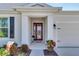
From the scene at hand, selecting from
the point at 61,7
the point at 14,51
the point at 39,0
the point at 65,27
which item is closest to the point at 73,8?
the point at 61,7

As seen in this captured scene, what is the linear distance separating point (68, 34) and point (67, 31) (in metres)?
0.32

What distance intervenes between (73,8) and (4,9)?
656 centimetres

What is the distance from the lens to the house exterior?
1994 cm

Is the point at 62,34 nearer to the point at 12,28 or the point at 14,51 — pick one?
the point at 12,28

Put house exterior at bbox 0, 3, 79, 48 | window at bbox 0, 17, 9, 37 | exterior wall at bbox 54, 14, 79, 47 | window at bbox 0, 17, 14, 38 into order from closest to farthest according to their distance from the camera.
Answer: house exterior at bbox 0, 3, 79, 48 < window at bbox 0, 17, 14, 38 < exterior wall at bbox 54, 14, 79, 47 < window at bbox 0, 17, 9, 37

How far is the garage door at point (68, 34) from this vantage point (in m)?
21.1

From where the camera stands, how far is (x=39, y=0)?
140 inches

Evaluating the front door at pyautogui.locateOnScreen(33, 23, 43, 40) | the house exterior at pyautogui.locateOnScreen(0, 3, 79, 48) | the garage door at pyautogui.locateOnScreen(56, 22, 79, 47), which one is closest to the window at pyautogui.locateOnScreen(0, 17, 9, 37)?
the house exterior at pyautogui.locateOnScreen(0, 3, 79, 48)

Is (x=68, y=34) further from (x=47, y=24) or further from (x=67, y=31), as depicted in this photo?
(x=47, y=24)

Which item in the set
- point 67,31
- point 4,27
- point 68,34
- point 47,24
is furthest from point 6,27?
point 68,34

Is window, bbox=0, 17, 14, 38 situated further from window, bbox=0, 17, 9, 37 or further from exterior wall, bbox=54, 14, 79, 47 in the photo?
exterior wall, bbox=54, 14, 79, 47

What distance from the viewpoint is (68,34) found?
69.9 feet

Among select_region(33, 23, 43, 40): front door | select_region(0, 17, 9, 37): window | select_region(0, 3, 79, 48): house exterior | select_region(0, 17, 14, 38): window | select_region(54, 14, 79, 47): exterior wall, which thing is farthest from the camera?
select_region(33, 23, 43, 40): front door

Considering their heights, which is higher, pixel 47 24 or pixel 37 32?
pixel 47 24
